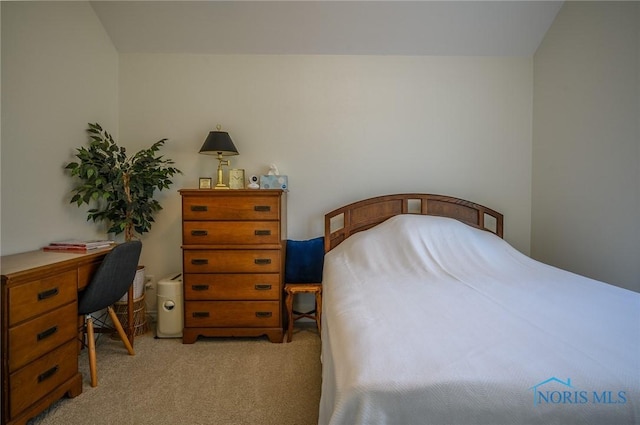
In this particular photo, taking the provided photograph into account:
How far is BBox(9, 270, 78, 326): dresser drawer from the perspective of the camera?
1.38 metres

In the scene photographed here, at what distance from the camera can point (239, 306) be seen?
2.38 metres

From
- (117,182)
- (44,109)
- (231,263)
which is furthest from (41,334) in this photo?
(44,109)

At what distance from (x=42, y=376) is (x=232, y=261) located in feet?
3.88

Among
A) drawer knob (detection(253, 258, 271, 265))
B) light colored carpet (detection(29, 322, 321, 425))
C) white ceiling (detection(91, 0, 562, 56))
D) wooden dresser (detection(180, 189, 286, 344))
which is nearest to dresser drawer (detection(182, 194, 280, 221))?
wooden dresser (detection(180, 189, 286, 344))

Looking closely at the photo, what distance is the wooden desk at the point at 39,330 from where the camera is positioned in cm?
136

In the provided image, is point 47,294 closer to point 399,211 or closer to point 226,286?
point 226,286

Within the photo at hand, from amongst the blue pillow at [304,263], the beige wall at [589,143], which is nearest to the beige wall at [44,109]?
the blue pillow at [304,263]

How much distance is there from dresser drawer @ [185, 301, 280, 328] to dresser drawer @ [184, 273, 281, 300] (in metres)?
0.05

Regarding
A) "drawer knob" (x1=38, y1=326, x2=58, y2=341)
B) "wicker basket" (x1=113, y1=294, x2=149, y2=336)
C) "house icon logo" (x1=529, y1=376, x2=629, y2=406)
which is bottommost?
"wicker basket" (x1=113, y1=294, x2=149, y2=336)

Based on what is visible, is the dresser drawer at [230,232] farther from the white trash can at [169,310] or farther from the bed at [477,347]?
the bed at [477,347]

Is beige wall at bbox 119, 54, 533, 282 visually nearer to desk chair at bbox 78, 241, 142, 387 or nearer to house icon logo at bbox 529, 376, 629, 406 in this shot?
desk chair at bbox 78, 241, 142, 387

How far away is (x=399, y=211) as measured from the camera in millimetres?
2770

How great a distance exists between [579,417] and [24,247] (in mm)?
2807

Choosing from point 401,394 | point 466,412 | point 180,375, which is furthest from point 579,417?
point 180,375
